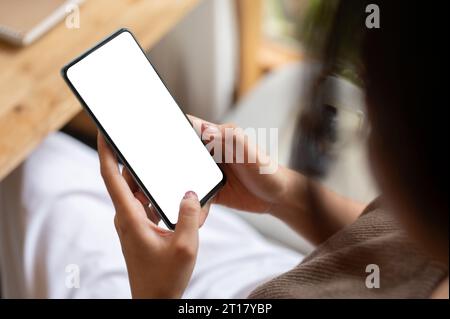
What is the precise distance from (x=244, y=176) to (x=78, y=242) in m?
0.24

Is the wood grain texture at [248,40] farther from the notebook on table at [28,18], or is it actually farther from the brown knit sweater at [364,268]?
the brown knit sweater at [364,268]

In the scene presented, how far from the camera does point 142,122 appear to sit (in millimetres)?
452

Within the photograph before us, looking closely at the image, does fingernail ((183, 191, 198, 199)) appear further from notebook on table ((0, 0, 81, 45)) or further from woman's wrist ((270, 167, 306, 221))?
notebook on table ((0, 0, 81, 45))

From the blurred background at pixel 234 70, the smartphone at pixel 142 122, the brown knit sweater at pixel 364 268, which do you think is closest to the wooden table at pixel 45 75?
the blurred background at pixel 234 70

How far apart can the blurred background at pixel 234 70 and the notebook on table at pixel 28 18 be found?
1 centimetres

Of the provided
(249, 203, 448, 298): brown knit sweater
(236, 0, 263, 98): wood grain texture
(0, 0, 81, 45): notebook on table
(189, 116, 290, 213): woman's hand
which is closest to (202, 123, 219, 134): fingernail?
(189, 116, 290, 213): woman's hand

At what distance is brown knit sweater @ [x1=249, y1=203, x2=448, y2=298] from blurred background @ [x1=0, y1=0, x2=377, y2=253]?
0.12 ft

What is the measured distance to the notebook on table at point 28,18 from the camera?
66 cm

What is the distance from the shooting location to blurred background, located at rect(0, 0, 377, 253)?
44cm

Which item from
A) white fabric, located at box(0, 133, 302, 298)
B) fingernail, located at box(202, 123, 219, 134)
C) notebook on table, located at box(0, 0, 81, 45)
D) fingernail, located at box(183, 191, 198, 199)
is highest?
notebook on table, located at box(0, 0, 81, 45)

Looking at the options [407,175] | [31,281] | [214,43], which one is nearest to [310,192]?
[407,175]

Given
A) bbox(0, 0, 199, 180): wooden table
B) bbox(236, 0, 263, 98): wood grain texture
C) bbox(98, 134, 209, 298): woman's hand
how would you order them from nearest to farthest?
bbox(98, 134, 209, 298): woman's hand → bbox(0, 0, 199, 180): wooden table → bbox(236, 0, 263, 98): wood grain texture

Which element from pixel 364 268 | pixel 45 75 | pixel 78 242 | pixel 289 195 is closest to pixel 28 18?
pixel 45 75
